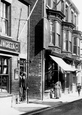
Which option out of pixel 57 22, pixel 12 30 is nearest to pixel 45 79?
pixel 57 22

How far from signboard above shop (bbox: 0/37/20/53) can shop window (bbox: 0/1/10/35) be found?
83 cm

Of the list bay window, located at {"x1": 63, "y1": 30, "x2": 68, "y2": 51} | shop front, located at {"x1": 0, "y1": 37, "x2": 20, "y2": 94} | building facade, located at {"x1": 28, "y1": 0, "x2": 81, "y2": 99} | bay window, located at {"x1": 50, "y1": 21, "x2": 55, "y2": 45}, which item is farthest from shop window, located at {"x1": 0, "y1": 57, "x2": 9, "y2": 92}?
bay window, located at {"x1": 63, "y1": 30, "x2": 68, "y2": 51}

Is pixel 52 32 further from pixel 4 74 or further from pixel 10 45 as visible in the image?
pixel 4 74

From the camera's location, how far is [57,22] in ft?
86.1

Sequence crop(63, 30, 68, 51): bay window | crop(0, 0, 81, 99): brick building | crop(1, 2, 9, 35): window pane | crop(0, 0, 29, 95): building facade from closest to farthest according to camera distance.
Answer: crop(0, 0, 29, 95): building facade, crop(1, 2, 9, 35): window pane, crop(0, 0, 81, 99): brick building, crop(63, 30, 68, 51): bay window

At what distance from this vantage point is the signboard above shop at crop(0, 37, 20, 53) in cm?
1622

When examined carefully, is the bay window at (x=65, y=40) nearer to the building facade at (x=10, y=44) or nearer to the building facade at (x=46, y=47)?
the building facade at (x=46, y=47)

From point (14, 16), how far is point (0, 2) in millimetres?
2076

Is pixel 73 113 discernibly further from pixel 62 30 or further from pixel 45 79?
pixel 62 30

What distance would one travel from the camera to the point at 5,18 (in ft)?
57.7

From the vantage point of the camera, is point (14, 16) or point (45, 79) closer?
point (14, 16)

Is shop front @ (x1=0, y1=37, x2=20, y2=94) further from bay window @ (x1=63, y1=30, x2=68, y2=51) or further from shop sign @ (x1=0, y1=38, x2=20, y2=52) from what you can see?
bay window @ (x1=63, y1=30, x2=68, y2=51)

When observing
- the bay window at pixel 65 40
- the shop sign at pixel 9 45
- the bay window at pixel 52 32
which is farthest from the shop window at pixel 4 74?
the bay window at pixel 65 40

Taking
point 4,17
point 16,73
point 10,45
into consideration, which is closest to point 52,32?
point 16,73
